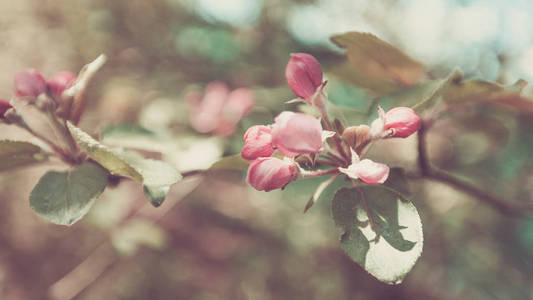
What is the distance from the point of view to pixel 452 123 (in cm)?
187

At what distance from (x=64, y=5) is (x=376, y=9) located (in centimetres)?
193

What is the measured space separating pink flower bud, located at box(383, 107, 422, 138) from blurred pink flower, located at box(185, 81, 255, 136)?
Answer: 841 mm

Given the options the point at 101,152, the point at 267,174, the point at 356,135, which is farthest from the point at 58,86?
the point at 356,135

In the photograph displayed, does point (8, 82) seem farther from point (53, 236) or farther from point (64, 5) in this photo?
point (53, 236)

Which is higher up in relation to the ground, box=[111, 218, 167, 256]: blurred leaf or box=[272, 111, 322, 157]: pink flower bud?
box=[272, 111, 322, 157]: pink flower bud

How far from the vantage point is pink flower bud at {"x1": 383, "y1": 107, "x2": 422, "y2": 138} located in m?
0.67

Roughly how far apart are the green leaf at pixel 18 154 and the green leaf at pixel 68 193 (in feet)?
0.29

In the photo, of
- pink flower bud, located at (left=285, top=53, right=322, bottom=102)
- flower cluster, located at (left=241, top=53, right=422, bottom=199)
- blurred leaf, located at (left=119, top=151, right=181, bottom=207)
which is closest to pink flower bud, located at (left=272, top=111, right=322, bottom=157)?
flower cluster, located at (left=241, top=53, right=422, bottom=199)

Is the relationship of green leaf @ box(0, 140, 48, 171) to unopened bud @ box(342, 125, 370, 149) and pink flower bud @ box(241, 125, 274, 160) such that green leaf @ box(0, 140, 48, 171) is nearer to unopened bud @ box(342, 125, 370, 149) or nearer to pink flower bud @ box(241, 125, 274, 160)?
pink flower bud @ box(241, 125, 274, 160)

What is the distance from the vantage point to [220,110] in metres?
1.57

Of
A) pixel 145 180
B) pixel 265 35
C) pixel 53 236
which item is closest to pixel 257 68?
pixel 265 35

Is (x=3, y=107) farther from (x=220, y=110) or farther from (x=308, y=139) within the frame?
(x=220, y=110)

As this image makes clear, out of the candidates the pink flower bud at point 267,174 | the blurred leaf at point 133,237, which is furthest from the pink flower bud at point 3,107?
the blurred leaf at point 133,237

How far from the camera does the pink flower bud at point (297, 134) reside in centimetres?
61
